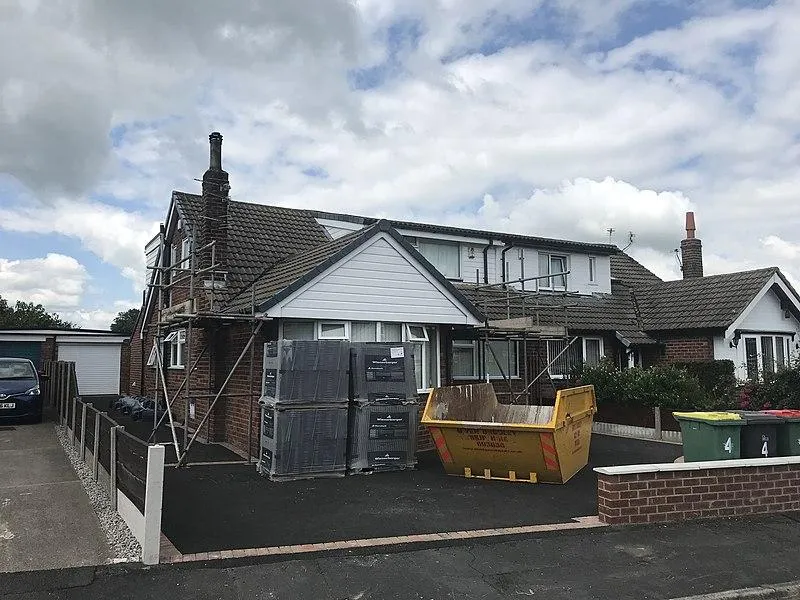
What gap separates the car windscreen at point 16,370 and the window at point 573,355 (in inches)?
535

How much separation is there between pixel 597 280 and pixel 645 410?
296 inches

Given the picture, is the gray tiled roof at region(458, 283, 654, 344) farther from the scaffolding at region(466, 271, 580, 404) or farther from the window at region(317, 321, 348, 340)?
the window at region(317, 321, 348, 340)

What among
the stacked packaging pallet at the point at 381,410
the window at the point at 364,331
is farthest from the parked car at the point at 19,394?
the stacked packaging pallet at the point at 381,410

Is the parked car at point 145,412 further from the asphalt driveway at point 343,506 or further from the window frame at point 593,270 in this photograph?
the window frame at point 593,270

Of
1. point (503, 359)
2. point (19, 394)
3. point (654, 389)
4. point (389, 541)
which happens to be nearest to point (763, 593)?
point (389, 541)

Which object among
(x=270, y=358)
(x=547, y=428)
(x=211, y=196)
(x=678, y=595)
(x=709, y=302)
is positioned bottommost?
(x=678, y=595)

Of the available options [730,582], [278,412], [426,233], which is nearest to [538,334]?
[426,233]

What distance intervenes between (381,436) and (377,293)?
2884mm

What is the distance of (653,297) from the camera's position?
2161 centimetres

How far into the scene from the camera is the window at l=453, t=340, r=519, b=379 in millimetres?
16141

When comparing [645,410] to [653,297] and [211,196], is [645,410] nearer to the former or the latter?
[653,297]

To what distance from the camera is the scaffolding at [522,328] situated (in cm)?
1481

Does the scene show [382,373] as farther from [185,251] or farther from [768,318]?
[768,318]

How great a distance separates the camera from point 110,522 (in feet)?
23.4
